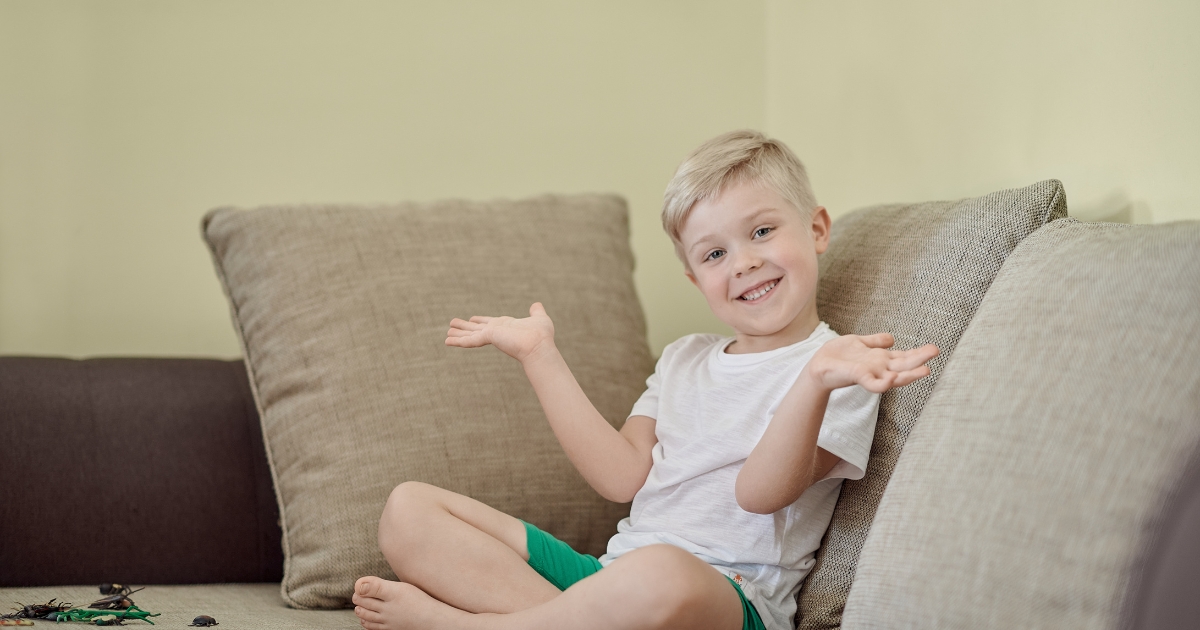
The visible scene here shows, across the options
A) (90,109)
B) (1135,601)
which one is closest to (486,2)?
(90,109)

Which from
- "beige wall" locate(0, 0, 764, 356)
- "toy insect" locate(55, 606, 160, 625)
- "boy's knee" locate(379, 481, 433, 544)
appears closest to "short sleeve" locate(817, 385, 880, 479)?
"boy's knee" locate(379, 481, 433, 544)

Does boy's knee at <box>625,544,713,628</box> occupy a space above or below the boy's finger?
below

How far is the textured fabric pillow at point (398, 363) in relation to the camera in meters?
1.23

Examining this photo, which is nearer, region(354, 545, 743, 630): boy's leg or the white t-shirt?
region(354, 545, 743, 630): boy's leg

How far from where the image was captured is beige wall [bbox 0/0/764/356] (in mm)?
1740

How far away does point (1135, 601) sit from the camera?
0.63m

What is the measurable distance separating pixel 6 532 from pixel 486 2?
1297 millimetres

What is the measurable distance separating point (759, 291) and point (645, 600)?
0.43 metres

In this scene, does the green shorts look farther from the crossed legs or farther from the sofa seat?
the sofa seat

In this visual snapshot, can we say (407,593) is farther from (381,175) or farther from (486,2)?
(486,2)

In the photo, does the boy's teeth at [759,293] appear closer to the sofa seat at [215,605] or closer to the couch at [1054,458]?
the couch at [1054,458]

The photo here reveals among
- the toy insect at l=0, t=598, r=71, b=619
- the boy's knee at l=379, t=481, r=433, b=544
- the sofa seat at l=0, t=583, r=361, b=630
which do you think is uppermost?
the boy's knee at l=379, t=481, r=433, b=544

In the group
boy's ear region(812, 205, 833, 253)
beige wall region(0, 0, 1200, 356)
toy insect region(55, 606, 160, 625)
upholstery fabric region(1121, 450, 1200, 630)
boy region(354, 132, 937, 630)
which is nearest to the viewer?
upholstery fabric region(1121, 450, 1200, 630)

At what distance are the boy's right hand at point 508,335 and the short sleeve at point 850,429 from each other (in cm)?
35
